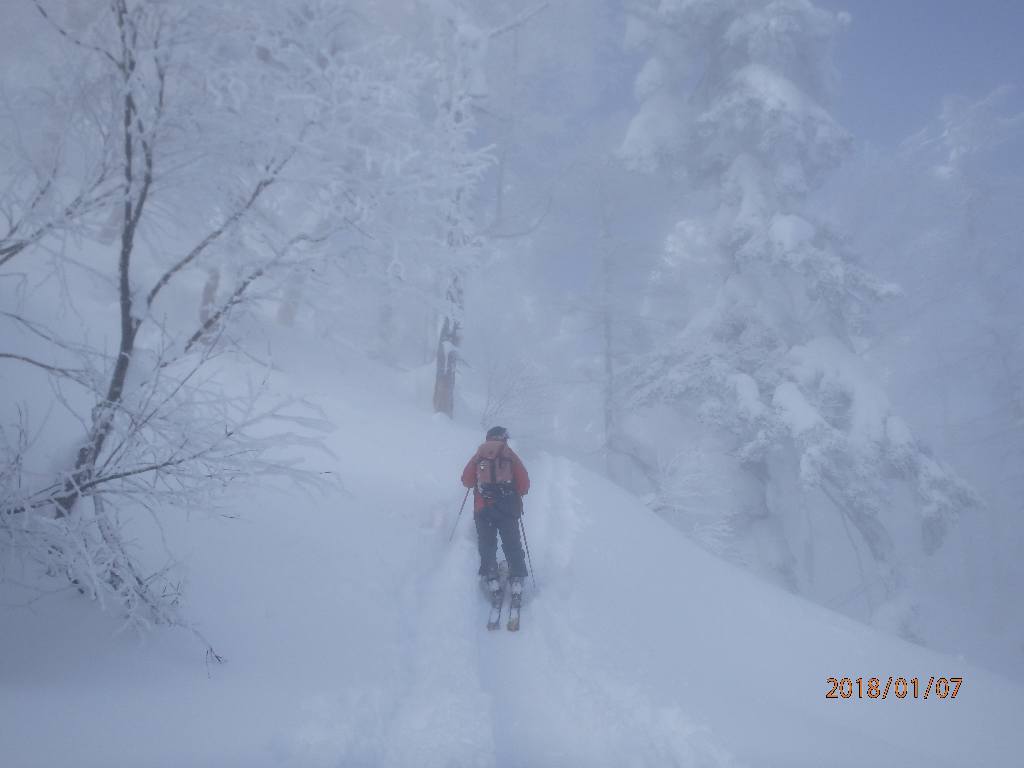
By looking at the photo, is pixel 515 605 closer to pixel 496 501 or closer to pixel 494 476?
pixel 496 501

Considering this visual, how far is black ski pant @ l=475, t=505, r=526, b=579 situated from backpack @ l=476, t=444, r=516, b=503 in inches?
6.2

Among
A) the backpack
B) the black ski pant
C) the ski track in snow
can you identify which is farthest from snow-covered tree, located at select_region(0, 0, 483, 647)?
the black ski pant

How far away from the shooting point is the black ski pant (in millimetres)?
5348

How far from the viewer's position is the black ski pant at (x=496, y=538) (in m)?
5.35

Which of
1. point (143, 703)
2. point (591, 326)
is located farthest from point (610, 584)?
point (591, 326)

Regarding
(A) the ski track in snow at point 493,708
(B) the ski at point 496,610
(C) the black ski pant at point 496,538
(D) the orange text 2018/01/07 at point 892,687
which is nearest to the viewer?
(A) the ski track in snow at point 493,708

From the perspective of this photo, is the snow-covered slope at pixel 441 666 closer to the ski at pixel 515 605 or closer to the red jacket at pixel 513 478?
the ski at pixel 515 605

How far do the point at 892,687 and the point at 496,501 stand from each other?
4.61 metres

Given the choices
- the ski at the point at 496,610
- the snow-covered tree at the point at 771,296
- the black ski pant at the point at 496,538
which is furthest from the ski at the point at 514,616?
the snow-covered tree at the point at 771,296

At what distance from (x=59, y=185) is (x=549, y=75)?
14.1 metres

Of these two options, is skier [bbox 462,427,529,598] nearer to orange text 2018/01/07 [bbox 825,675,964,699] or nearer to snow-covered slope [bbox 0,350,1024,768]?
snow-covered slope [bbox 0,350,1024,768]

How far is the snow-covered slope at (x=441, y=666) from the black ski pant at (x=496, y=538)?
1.12ft

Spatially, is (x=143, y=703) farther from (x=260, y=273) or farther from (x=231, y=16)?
(x=231, y=16)

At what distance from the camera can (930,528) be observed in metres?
12.6
